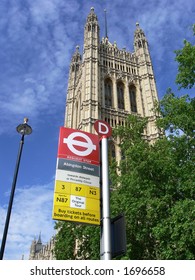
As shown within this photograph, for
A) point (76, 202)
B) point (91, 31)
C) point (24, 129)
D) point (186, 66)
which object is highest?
point (91, 31)

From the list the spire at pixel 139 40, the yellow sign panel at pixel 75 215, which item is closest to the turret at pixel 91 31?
the spire at pixel 139 40

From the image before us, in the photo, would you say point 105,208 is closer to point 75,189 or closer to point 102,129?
point 75,189

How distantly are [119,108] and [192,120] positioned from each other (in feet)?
112

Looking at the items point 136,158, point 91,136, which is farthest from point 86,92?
point 91,136

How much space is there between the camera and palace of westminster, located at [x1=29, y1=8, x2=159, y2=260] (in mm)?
44938

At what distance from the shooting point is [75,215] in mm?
5605

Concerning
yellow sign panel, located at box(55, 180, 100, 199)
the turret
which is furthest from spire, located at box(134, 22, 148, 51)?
yellow sign panel, located at box(55, 180, 100, 199)

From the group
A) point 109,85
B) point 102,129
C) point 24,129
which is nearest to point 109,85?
point 109,85

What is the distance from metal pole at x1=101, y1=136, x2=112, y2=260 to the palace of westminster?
33512 millimetres

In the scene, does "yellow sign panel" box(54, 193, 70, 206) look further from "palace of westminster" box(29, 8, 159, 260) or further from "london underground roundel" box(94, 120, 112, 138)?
"palace of westminster" box(29, 8, 159, 260)

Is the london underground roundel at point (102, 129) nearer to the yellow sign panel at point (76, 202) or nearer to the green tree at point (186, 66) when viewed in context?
the yellow sign panel at point (76, 202)

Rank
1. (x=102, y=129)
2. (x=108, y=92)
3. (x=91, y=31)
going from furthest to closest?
(x=91, y=31) < (x=108, y=92) < (x=102, y=129)

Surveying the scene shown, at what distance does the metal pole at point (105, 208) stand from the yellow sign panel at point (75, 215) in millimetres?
226
